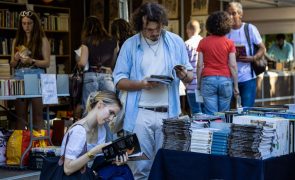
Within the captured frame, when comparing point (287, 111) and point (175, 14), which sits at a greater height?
point (175, 14)

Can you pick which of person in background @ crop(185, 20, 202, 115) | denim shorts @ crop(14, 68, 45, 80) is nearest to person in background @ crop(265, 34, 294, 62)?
person in background @ crop(185, 20, 202, 115)

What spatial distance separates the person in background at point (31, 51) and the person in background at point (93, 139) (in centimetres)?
312

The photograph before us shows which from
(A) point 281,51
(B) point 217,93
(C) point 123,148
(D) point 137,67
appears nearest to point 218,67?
(B) point 217,93

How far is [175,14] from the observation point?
11.5 m

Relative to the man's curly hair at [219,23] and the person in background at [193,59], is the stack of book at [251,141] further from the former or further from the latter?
the person in background at [193,59]

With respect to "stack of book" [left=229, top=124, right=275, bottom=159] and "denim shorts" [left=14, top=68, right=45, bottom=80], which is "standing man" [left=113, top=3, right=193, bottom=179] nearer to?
"stack of book" [left=229, top=124, right=275, bottom=159]

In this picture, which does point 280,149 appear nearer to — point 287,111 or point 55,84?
point 287,111

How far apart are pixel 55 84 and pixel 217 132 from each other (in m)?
3.50

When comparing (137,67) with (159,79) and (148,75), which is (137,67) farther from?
(159,79)

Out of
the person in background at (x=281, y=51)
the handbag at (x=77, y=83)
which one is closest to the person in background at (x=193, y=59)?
the handbag at (x=77, y=83)

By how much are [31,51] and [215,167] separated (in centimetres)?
392

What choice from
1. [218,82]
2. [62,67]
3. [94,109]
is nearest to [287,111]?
[94,109]

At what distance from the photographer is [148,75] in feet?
14.6

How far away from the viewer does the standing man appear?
14.5 ft
